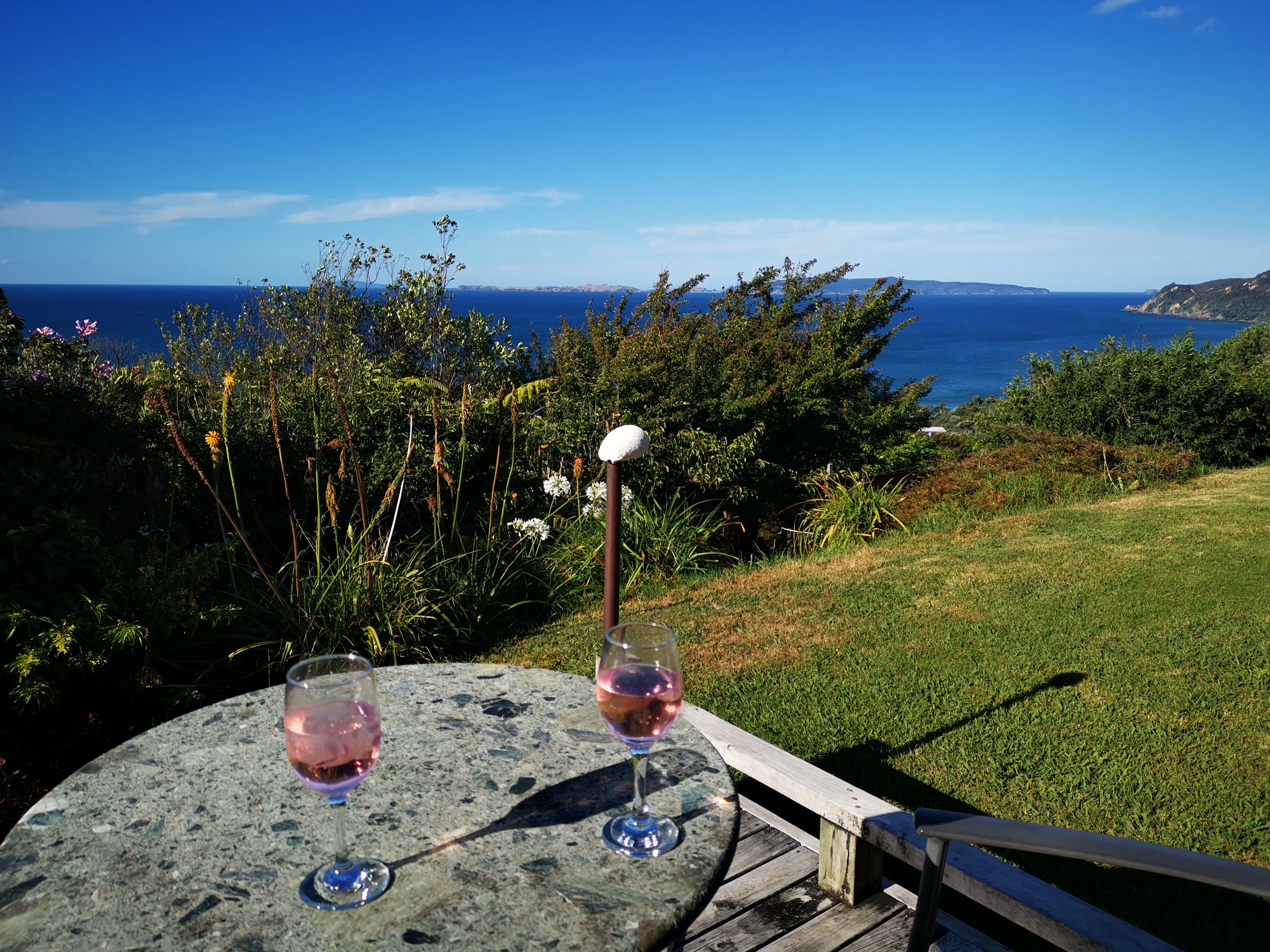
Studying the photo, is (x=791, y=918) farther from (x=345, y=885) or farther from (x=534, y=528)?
(x=534, y=528)

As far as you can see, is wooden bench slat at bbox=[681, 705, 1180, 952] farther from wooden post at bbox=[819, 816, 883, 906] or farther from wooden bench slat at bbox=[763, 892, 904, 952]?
wooden bench slat at bbox=[763, 892, 904, 952]

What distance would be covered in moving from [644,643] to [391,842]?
0.55 meters

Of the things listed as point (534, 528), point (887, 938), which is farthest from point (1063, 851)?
point (534, 528)

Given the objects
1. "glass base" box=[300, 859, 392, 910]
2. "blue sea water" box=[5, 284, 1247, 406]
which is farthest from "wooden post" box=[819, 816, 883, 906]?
"blue sea water" box=[5, 284, 1247, 406]

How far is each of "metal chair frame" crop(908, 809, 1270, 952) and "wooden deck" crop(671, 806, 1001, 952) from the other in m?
0.74

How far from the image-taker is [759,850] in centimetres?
269

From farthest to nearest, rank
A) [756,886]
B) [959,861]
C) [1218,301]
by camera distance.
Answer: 1. [1218,301]
2. [756,886]
3. [959,861]

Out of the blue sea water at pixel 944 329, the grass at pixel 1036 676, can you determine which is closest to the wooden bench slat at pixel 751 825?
the grass at pixel 1036 676

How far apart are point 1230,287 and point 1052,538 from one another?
133 metres

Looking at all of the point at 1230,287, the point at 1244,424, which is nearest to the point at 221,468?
the point at 1244,424

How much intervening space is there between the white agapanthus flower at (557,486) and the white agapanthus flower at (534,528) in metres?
0.24

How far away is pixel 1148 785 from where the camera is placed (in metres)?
3.27

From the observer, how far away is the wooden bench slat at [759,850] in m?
2.60

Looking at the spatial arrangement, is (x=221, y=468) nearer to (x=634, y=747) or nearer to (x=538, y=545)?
(x=538, y=545)
